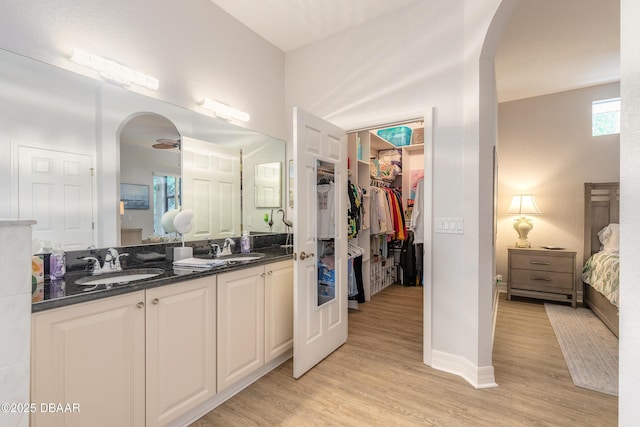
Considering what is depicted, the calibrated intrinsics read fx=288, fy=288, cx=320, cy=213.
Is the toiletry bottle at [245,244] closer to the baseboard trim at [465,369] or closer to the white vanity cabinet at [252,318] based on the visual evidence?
the white vanity cabinet at [252,318]

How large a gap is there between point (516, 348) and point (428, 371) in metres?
1.02

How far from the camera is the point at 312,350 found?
2254 millimetres

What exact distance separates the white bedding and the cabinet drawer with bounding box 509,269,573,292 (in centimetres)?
23

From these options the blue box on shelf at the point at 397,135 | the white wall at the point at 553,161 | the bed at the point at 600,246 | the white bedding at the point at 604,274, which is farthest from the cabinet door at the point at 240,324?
the white wall at the point at 553,161

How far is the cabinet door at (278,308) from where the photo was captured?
215cm

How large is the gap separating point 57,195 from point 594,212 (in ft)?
18.6

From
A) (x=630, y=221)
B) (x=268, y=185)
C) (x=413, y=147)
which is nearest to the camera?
(x=630, y=221)

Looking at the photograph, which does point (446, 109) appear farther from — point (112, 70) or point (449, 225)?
point (112, 70)

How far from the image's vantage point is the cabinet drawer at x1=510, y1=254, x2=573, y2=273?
3730 millimetres

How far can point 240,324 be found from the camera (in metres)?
1.92

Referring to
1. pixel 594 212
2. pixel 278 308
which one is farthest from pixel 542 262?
pixel 278 308

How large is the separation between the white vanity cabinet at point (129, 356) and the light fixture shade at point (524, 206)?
4.30 metres

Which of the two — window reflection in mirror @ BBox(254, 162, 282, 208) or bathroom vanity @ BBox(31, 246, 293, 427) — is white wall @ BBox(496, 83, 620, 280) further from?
bathroom vanity @ BBox(31, 246, 293, 427)

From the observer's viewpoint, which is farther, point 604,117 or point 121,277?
point 604,117
